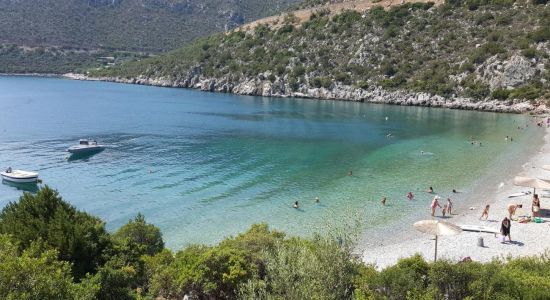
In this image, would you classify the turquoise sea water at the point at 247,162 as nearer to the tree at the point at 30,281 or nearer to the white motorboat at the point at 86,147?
the white motorboat at the point at 86,147

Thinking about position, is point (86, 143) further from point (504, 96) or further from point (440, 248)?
point (504, 96)

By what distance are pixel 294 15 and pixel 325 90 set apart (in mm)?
46357

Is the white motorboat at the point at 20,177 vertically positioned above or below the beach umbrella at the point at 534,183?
below

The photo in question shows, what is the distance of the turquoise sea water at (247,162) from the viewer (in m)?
29.4

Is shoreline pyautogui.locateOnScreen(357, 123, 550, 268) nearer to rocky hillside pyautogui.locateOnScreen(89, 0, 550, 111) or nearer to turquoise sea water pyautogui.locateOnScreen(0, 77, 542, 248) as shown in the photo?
turquoise sea water pyautogui.locateOnScreen(0, 77, 542, 248)

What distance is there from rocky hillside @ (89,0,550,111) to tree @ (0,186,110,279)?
98.4m

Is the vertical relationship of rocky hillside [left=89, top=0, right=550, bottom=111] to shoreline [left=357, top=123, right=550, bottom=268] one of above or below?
above

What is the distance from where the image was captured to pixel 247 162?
44.5 meters

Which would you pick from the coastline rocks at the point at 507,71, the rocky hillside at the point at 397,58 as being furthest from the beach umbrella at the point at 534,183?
the coastline rocks at the point at 507,71

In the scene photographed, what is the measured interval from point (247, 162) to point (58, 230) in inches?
1254

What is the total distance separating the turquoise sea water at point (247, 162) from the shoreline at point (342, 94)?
9.84m

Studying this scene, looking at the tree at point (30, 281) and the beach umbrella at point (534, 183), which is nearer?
the tree at point (30, 281)

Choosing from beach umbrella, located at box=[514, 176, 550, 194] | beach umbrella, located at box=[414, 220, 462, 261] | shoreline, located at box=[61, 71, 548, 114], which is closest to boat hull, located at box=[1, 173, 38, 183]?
beach umbrella, located at box=[414, 220, 462, 261]

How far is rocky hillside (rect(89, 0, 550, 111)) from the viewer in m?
101
